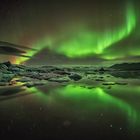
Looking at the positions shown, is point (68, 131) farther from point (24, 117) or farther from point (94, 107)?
point (94, 107)

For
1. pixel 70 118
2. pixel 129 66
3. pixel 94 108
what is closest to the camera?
pixel 70 118

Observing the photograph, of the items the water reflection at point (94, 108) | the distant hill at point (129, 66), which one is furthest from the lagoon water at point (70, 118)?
the distant hill at point (129, 66)

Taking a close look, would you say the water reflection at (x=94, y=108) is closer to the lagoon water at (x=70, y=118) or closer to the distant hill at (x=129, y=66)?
the lagoon water at (x=70, y=118)

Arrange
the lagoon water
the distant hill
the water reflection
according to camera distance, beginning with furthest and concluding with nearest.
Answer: the distant hill < the water reflection < the lagoon water

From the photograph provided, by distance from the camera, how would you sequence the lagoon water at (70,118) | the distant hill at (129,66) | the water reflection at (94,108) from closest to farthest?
the lagoon water at (70,118), the water reflection at (94,108), the distant hill at (129,66)

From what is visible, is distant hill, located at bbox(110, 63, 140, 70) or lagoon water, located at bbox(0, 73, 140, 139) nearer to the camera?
lagoon water, located at bbox(0, 73, 140, 139)

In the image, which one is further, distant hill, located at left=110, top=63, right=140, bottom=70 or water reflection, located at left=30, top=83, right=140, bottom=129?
distant hill, located at left=110, top=63, right=140, bottom=70

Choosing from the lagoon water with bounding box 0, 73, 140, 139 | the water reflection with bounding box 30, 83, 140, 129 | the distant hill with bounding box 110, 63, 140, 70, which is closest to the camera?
the lagoon water with bounding box 0, 73, 140, 139

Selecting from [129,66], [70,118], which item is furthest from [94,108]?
[129,66]

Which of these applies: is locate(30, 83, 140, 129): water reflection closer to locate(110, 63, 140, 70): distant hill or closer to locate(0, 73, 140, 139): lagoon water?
locate(0, 73, 140, 139): lagoon water

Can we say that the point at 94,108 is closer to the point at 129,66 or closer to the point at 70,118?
the point at 70,118

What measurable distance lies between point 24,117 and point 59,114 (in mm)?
689

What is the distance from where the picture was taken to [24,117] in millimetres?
4430

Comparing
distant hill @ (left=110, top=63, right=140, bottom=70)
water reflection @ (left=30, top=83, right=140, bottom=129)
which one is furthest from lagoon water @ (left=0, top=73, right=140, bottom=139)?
distant hill @ (left=110, top=63, right=140, bottom=70)
